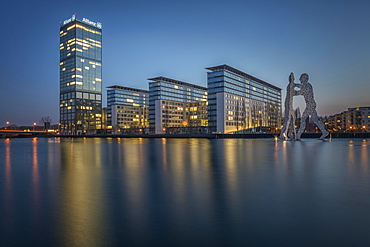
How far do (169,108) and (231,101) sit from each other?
47.7 meters

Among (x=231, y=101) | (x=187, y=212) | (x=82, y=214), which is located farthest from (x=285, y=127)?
(x=231, y=101)

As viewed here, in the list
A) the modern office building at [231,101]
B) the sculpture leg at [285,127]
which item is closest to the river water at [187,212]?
the sculpture leg at [285,127]

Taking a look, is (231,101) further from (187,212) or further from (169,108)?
(187,212)

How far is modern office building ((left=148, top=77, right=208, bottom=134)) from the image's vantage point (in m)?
176

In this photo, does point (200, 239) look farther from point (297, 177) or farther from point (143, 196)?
point (297, 177)

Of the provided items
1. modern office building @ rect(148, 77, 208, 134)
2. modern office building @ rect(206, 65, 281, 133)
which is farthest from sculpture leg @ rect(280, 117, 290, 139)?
modern office building @ rect(148, 77, 208, 134)

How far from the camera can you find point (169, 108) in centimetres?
18175

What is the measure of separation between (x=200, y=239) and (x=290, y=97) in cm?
7302

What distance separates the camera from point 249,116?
169m

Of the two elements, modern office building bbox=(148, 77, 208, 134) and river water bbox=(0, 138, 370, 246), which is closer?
river water bbox=(0, 138, 370, 246)

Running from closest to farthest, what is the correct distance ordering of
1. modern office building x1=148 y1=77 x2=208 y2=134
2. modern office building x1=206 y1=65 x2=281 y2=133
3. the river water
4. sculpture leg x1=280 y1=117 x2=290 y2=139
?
the river water
sculpture leg x1=280 y1=117 x2=290 y2=139
modern office building x1=206 y1=65 x2=281 y2=133
modern office building x1=148 y1=77 x2=208 y2=134

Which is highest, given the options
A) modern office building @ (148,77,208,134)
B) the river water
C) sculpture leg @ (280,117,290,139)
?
modern office building @ (148,77,208,134)

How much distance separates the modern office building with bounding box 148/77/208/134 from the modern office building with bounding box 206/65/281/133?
87.1ft

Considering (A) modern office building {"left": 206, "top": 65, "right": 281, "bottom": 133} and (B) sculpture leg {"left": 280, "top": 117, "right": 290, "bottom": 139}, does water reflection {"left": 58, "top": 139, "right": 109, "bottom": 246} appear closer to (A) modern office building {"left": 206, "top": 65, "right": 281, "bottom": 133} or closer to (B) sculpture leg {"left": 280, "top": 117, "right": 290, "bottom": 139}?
(B) sculpture leg {"left": 280, "top": 117, "right": 290, "bottom": 139}
